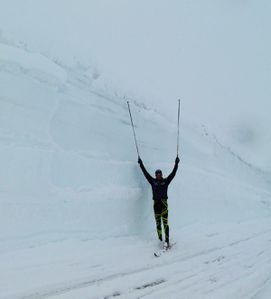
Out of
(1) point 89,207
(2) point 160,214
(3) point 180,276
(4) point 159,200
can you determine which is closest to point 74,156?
(1) point 89,207

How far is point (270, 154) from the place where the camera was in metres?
26.4

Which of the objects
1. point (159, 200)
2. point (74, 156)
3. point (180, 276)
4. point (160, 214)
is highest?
point (74, 156)

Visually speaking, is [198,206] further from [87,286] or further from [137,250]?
[87,286]

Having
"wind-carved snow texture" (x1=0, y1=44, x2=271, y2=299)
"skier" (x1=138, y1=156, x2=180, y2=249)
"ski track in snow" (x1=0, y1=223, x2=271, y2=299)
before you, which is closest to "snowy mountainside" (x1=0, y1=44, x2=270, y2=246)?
"wind-carved snow texture" (x1=0, y1=44, x2=271, y2=299)

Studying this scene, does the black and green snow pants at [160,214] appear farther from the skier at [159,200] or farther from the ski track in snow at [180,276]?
the ski track in snow at [180,276]

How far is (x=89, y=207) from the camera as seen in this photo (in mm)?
10258

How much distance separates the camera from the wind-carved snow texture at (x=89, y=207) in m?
8.26

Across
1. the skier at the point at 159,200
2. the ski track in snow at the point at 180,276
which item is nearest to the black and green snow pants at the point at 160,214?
the skier at the point at 159,200

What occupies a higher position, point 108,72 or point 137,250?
point 108,72

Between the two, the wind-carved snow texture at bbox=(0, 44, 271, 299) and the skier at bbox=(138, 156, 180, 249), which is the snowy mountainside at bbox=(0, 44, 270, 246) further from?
the skier at bbox=(138, 156, 180, 249)

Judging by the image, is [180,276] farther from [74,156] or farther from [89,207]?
[74,156]

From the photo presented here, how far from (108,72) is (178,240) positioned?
Answer: 5143 mm

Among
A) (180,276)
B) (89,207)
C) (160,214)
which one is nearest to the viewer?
(180,276)

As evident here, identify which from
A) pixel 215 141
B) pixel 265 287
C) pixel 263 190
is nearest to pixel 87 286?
pixel 265 287
